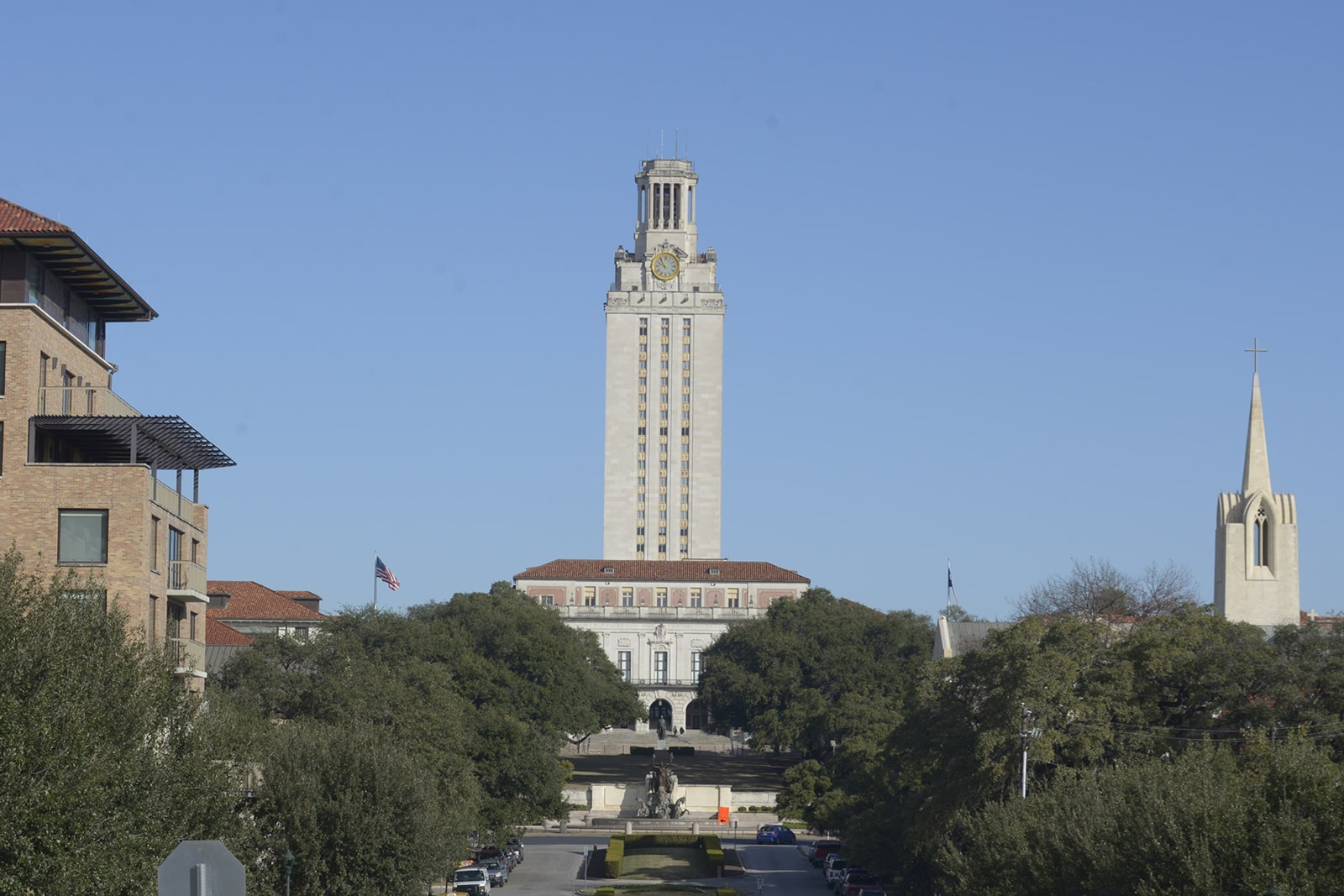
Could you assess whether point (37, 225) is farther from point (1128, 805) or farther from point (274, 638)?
point (274, 638)

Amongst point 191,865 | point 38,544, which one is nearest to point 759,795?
point 38,544

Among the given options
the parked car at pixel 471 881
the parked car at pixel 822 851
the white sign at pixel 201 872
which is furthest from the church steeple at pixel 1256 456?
the white sign at pixel 201 872

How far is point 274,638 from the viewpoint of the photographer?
94.7 m

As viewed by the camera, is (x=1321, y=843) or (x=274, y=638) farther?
(x=274, y=638)

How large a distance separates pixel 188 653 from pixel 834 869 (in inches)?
1608

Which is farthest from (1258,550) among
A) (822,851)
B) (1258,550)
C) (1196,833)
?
(1196,833)

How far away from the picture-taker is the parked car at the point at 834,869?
91000 millimetres

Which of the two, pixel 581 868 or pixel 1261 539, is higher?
pixel 1261 539

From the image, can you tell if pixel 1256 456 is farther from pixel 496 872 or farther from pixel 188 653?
pixel 188 653

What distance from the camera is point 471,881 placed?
264ft

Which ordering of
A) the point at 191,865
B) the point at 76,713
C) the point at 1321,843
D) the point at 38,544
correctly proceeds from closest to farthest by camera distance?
1. the point at 191,865
2. the point at 76,713
3. the point at 1321,843
4. the point at 38,544

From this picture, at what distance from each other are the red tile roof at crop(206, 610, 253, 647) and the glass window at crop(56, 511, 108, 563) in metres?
53.2

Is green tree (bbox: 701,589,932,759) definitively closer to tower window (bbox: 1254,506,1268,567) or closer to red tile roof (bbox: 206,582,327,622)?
red tile roof (bbox: 206,582,327,622)

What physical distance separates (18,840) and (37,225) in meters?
28.9
